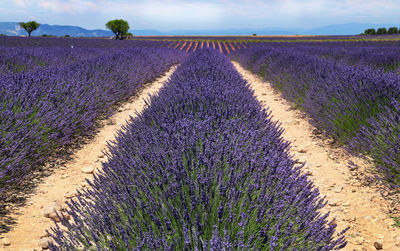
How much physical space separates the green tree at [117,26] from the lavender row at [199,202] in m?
44.4

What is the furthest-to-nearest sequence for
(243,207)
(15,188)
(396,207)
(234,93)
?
(234,93), (15,188), (396,207), (243,207)

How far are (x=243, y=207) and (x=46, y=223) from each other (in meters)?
1.80

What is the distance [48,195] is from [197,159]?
6.04ft

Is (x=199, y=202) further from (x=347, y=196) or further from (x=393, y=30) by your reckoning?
(x=393, y=30)

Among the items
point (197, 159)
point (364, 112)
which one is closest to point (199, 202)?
point (197, 159)

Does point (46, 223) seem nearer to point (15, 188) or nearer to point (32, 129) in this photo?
point (15, 188)

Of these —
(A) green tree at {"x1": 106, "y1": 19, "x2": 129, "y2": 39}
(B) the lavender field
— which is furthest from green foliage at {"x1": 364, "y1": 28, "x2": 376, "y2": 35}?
(B) the lavender field

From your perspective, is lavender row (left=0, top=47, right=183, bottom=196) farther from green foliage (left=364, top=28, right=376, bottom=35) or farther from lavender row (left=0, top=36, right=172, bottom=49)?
green foliage (left=364, top=28, right=376, bottom=35)

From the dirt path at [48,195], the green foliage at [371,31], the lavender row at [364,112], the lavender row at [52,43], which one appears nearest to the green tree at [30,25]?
the lavender row at [52,43]

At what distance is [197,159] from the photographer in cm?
180

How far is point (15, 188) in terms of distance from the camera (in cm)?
281

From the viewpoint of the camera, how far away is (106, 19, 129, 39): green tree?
139 ft

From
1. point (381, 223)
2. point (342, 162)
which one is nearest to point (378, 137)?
point (342, 162)

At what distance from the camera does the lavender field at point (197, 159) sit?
4.30 feet
